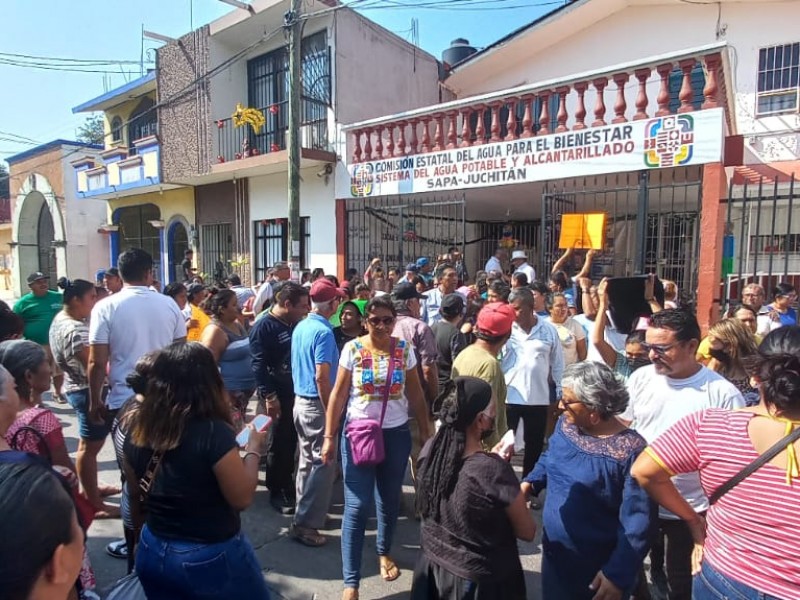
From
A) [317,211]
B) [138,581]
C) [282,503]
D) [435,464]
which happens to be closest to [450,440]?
[435,464]

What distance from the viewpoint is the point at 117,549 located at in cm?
317

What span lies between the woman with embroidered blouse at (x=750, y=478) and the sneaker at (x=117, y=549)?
3.08 m

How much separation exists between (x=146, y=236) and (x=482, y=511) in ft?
53.5

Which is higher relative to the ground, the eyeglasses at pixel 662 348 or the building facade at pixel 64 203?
the building facade at pixel 64 203

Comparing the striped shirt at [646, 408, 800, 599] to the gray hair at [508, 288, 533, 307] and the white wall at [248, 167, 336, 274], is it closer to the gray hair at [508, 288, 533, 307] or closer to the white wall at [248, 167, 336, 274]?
the gray hair at [508, 288, 533, 307]

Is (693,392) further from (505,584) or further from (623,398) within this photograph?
(505,584)

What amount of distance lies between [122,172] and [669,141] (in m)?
13.3

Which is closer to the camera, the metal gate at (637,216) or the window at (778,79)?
the metal gate at (637,216)

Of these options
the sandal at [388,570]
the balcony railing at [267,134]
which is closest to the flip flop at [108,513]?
the sandal at [388,570]

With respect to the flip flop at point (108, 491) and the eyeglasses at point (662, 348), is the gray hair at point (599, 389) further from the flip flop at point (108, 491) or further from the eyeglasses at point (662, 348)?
the flip flop at point (108, 491)

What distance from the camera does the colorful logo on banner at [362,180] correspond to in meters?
9.29

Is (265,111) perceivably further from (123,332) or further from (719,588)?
(719,588)

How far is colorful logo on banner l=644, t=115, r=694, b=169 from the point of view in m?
6.04

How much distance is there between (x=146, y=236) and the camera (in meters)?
15.7
